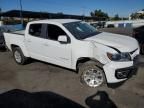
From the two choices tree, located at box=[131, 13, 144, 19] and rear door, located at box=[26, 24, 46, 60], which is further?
tree, located at box=[131, 13, 144, 19]

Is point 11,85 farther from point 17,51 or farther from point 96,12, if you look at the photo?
point 96,12

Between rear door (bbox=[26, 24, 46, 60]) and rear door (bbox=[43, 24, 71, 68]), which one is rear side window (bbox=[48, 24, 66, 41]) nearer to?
rear door (bbox=[43, 24, 71, 68])

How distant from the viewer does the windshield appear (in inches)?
243

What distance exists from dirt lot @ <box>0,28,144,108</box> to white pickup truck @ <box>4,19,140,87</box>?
13.7 inches

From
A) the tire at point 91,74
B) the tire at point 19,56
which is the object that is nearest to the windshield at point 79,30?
the tire at point 91,74

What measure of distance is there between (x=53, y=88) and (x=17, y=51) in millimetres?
3138

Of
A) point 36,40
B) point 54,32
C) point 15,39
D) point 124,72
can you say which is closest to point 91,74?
point 124,72

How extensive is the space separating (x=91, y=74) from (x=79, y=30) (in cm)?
161

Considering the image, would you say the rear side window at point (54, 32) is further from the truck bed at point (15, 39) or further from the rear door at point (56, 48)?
the truck bed at point (15, 39)

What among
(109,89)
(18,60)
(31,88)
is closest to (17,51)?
(18,60)

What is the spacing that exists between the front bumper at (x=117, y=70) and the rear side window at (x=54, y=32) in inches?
74.6

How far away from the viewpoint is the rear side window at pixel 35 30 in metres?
7.09

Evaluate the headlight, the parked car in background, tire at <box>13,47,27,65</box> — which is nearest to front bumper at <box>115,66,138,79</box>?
the headlight

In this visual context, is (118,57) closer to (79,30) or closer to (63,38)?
(63,38)
